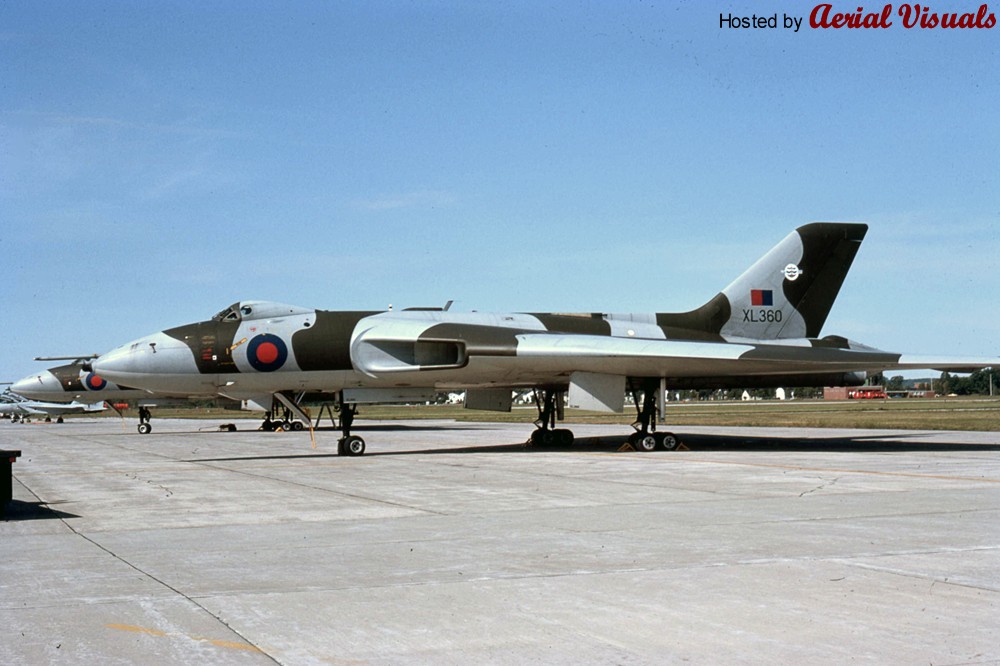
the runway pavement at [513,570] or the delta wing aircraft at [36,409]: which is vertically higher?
the delta wing aircraft at [36,409]

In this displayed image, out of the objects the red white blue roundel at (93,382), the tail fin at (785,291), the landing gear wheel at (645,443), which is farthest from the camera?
the red white blue roundel at (93,382)

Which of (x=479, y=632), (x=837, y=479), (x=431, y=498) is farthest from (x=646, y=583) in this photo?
(x=837, y=479)

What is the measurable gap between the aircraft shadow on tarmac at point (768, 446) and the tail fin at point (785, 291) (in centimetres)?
248

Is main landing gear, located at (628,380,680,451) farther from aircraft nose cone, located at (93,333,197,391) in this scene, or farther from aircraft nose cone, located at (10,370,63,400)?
aircraft nose cone, located at (10,370,63,400)

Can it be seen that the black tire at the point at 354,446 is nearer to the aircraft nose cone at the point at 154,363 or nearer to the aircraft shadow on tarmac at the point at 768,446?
the aircraft shadow on tarmac at the point at 768,446

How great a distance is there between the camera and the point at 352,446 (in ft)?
64.9

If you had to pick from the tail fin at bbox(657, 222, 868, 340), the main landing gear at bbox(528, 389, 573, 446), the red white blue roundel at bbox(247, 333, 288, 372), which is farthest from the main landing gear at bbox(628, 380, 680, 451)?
the red white blue roundel at bbox(247, 333, 288, 372)

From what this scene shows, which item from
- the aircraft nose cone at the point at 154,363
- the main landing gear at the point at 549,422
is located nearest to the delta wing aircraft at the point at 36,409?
the aircraft nose cone at the point at 154,363

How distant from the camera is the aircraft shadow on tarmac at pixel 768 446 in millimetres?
19828

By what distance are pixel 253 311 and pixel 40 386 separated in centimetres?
2747

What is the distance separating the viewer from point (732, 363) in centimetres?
1895

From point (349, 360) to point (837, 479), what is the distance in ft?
33.0

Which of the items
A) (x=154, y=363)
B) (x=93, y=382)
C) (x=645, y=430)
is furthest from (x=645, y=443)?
(x=93, y=382)

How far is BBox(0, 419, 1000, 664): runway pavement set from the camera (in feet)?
15.4
